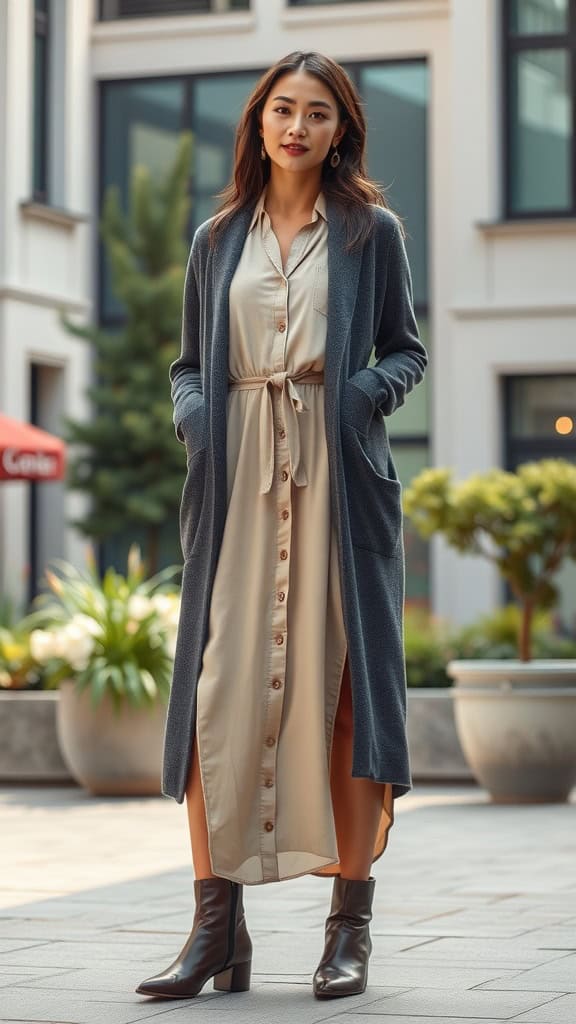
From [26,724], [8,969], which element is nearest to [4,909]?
[8,969]

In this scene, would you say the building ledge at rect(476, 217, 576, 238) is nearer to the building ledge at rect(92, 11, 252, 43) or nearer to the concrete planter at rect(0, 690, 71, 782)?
the building ledge at rect(92, 11, 252, 43)

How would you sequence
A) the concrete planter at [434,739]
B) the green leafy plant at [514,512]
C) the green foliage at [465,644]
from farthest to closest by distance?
the green foliage at [465,644] → the concrete planter at [434,739] → the green leafy plant at [514,512]

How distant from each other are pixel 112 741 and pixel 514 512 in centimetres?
227

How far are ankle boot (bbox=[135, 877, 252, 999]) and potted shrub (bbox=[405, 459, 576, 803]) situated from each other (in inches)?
211

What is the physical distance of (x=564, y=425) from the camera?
17.2m

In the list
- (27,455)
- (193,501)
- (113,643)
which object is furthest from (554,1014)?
(27,455)

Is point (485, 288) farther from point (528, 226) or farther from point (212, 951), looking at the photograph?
point (212, 951)

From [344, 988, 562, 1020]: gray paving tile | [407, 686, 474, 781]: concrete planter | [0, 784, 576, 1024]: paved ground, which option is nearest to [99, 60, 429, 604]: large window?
[407, 686, 474, 781]: concrete planter

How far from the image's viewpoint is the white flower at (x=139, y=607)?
9.65 metres

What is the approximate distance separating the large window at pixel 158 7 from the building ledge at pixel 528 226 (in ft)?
11.7

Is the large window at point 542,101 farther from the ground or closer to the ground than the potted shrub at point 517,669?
farther from the ground

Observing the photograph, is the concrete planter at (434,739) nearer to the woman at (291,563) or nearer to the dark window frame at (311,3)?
the woman at (291,563)

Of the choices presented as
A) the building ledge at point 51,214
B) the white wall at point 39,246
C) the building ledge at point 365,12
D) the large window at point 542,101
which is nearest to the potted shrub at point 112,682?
the white wall at point 39,246

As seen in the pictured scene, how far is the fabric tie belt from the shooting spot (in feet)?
Result: 12.7
